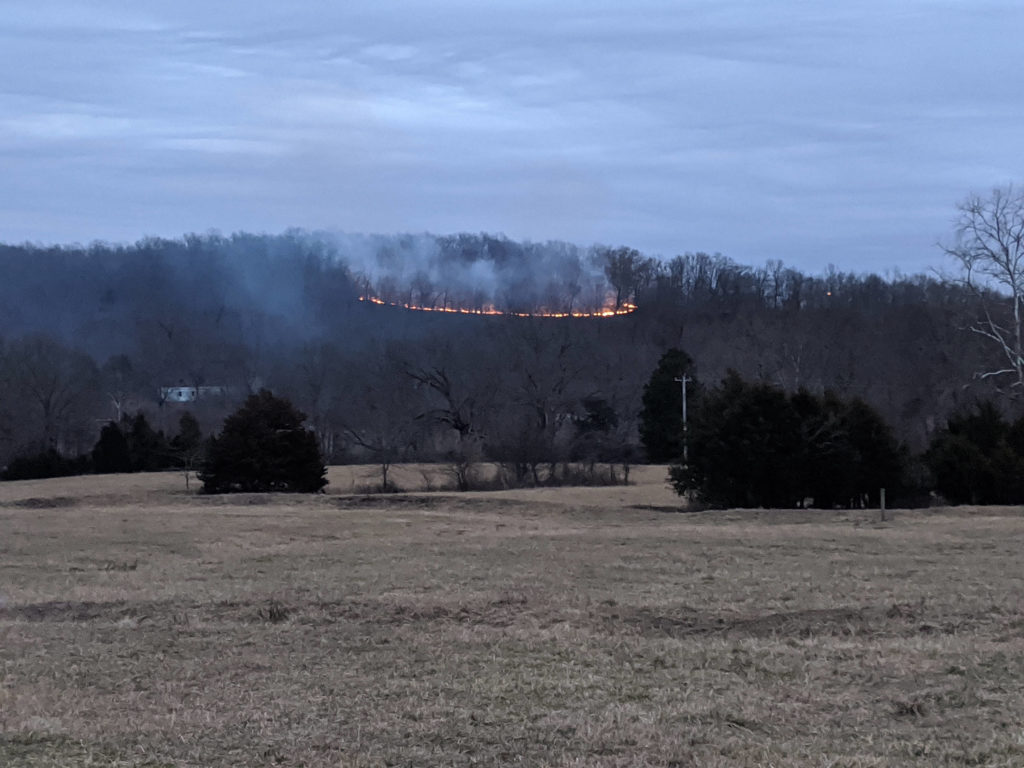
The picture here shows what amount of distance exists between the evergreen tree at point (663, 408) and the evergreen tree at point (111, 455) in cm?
3001

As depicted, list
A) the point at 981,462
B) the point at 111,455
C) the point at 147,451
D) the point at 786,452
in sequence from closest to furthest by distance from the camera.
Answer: the point at 981,462
the point at 786,452
the point at 111,455
the point at 147,451

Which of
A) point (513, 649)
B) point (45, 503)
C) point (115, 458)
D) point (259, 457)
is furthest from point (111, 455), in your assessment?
point (513, 649)

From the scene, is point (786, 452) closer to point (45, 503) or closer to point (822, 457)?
point (822, 457)

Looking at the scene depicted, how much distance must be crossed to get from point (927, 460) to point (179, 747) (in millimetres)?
33828

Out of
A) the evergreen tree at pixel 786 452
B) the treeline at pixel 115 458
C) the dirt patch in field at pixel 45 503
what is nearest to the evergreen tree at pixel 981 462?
the evergreen tree at pixel 786 452

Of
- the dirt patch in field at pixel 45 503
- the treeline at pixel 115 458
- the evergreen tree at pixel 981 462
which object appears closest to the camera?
the evergreen tree at pixel 981 462

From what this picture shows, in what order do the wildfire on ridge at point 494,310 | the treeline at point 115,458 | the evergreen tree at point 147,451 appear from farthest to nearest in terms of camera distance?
the wildfire on ridge at point 494,310, the evergreen tree at point 147,451, the treeline at point 115,458

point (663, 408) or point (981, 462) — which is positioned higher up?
point (663, 408)

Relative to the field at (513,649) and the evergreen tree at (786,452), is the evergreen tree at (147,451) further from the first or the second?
the field at (513,649)

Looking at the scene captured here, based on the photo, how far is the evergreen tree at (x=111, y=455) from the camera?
6062 cm

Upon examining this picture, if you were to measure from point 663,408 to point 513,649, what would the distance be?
57.9 meters

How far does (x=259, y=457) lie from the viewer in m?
42.4

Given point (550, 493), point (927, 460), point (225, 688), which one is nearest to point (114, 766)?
point (225, 688)

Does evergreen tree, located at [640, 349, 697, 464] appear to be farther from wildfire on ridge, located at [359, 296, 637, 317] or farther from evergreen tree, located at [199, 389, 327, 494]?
evergreen tree, located at [199, 389, 327, 494]
